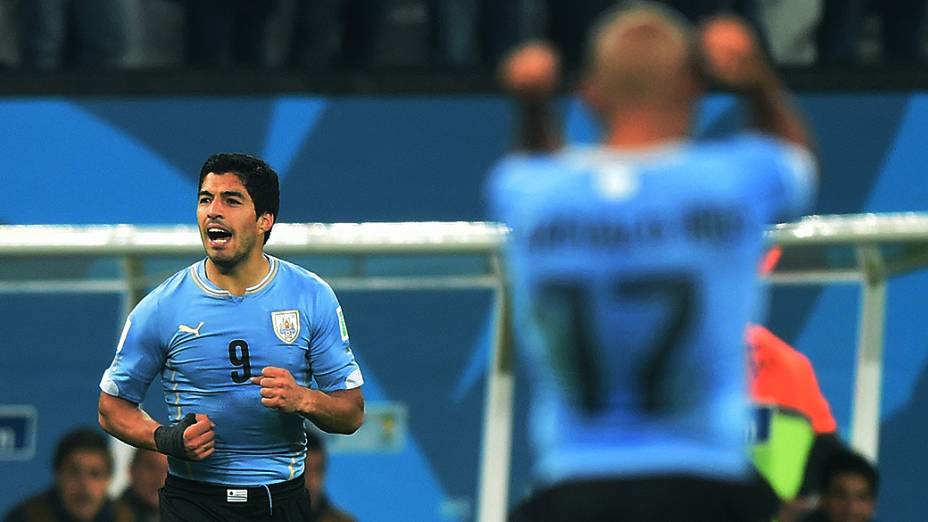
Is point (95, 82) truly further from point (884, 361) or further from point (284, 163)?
point (884, 361)

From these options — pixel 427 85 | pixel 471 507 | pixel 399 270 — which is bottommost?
pixel 471 507

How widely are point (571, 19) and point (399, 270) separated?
200cm

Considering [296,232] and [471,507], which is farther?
[471,507]

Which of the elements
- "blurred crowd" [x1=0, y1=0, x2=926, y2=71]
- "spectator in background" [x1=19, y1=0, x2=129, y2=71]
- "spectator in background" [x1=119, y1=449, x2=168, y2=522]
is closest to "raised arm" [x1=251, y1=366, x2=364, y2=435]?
"spectator in background" [x1=119, y1=449, x2=168, y2=522]

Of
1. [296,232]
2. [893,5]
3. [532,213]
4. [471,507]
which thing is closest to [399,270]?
[296,232]

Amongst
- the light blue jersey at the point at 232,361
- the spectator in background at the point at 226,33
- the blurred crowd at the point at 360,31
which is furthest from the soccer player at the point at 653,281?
the spectator in background at the point at 226,33

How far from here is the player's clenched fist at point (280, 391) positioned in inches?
209

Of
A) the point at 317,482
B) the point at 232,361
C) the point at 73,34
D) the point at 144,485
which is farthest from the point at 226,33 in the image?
the point at 232,361

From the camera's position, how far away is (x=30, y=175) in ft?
33.7

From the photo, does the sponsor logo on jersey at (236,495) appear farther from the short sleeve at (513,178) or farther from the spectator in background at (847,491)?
the spectator in background at (847,491)

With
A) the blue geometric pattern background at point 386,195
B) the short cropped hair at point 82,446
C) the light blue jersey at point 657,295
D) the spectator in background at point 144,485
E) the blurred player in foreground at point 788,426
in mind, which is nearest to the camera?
the light blue jersey at point 657,295

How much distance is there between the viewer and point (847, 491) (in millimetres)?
7410

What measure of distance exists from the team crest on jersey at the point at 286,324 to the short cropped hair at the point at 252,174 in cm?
29

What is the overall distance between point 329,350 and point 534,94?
100 inches
